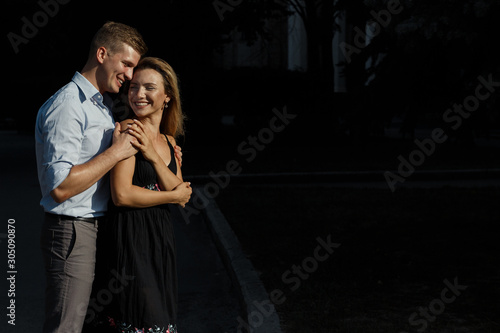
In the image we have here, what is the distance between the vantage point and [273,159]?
55.3 feet

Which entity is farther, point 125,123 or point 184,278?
point 184,278

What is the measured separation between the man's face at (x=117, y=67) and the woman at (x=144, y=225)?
0.09 m

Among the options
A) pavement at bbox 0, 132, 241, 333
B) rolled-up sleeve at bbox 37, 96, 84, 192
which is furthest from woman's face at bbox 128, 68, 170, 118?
pavement at bbox 0, 132, 241, 333

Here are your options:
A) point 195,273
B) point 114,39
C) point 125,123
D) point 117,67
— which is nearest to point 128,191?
point 125,123

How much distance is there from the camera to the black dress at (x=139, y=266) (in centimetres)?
300

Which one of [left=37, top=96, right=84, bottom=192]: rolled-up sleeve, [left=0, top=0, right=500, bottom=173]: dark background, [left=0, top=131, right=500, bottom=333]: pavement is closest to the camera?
[left=37, top=96, right=84, bottom=192]: rolled-up sleeve

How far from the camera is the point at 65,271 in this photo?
2920mm

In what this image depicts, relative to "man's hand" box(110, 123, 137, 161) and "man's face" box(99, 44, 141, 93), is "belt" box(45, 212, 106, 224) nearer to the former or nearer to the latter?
"man's hand" box(110, 123, 137, 161)

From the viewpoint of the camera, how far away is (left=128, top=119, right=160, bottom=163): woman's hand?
2932 millimetres

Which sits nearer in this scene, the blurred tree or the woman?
the woman

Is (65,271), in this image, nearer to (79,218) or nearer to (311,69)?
(79,218)

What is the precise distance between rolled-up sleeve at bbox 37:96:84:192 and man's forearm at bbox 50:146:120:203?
0.08ft

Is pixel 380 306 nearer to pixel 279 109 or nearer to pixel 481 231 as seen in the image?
pixel 481 231

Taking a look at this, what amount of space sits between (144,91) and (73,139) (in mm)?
454
